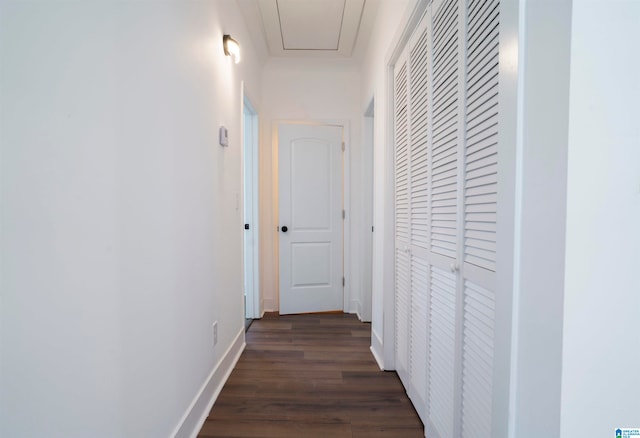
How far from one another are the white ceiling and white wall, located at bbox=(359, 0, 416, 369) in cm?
27

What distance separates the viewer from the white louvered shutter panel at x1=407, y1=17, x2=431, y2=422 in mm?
1365

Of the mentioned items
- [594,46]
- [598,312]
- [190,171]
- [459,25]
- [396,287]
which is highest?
[459,25]

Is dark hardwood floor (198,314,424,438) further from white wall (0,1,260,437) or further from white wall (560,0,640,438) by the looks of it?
white wall (560,0,640,438)

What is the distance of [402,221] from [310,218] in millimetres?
1543

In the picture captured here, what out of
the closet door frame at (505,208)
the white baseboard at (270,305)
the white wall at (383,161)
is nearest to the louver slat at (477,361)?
the closet door frame at (505,208)

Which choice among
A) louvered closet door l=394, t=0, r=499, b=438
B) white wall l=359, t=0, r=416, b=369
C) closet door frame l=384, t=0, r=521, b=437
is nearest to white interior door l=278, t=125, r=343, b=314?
white wall l=359, t=0, r=416, b=369

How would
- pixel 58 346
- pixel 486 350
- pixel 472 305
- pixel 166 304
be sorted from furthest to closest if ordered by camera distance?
pixel 166 304, pixel 472 305, pixel 486 350, pixel 58 346

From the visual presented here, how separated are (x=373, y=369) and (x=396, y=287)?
2.10 ft

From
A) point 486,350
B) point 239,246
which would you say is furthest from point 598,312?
point 239,246

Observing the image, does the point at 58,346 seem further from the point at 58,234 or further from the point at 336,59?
the point at 336,59

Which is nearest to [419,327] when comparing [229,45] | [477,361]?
[477,361]

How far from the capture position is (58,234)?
70 cm

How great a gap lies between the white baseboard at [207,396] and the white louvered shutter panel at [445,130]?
1.39 meters

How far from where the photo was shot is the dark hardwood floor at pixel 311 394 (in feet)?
4.72
